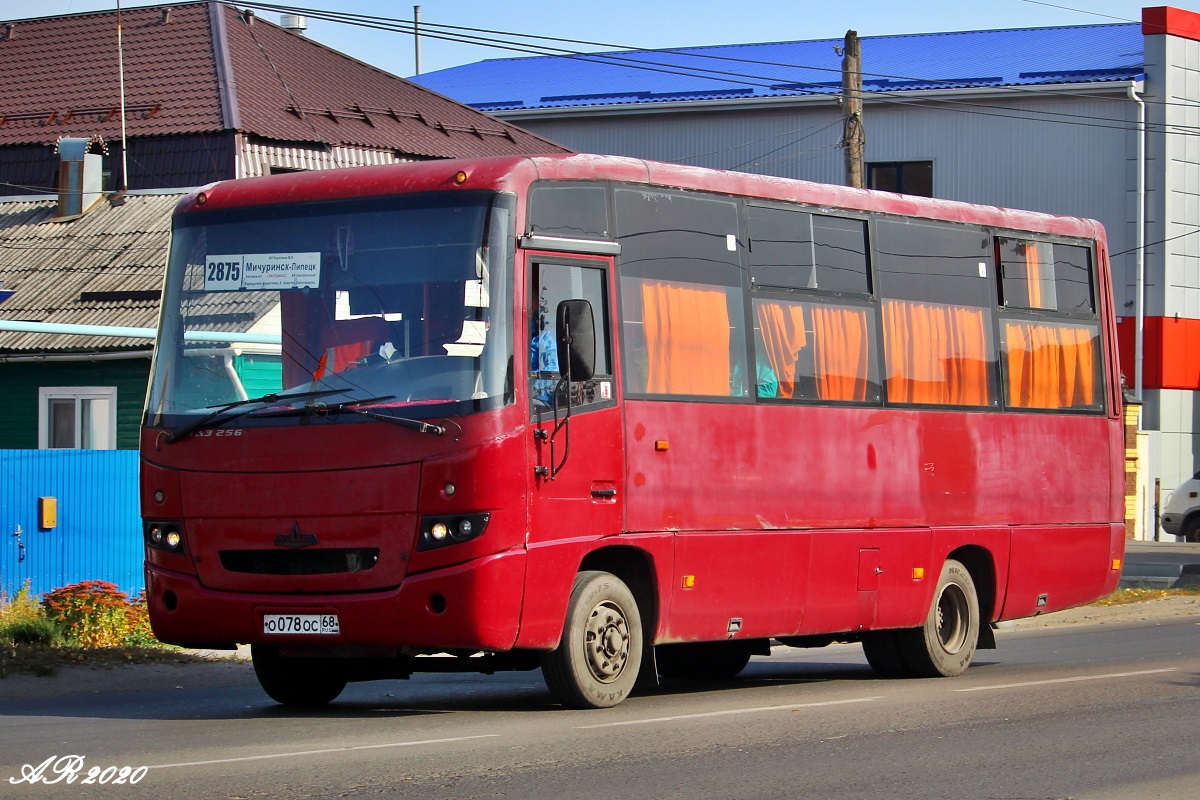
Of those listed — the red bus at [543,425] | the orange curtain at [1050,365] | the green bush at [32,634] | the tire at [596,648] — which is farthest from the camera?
the green bush at [32,634]

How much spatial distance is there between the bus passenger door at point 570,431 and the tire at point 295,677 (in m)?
1.97

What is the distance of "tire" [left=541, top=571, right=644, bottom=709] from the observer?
35.9ft

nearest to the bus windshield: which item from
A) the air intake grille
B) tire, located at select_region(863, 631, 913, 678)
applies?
the air intake grille

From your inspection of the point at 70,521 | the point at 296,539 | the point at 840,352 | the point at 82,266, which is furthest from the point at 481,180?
the point at 82,266

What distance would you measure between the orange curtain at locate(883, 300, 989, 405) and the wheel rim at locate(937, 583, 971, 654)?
150 cm

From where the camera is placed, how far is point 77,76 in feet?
111

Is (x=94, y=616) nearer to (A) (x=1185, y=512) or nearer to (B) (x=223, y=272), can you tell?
(B) (x=223, y=272)

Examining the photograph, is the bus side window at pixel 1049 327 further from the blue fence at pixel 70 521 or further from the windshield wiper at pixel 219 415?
→ the blue fence at pixel 70 521

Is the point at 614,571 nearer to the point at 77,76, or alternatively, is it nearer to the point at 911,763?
the point at 911,763

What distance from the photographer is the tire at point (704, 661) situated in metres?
14.3

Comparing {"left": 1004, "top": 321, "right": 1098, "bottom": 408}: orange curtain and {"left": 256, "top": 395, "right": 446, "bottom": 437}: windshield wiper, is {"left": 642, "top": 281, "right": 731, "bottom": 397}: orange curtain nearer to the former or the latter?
{"left": 256, "top": 395, "right": 446, "bottom": 437}: windshield wiper

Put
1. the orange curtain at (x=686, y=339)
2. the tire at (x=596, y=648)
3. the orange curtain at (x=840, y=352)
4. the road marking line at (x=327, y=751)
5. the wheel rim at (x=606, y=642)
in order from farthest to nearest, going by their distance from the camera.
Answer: the orange curtain at (x=840, y=352) → the orange curtain at (x=686, y=339) → the wheel rim at (x=606, y=642) → the tire at (x=596, y=648) → the road marking line at (x=327, y=751)

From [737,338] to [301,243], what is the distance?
302 cm

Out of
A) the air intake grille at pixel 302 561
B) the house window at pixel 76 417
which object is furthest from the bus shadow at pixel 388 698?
the house window at pixel 76 417
